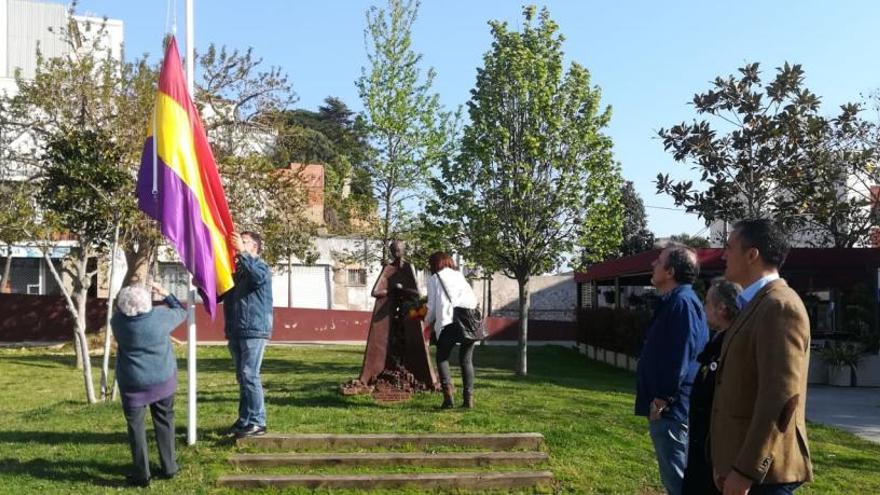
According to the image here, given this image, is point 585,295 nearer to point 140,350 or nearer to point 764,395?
point 140,350

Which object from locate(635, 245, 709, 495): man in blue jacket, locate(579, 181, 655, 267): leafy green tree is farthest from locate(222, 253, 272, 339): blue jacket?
locate(579, 181, 655, 267): leafy green tree

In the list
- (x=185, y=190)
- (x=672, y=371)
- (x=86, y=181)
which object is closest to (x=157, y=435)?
(x=185, y=190)

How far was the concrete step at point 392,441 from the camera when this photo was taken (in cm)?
769

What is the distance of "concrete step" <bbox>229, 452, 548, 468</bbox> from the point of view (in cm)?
729

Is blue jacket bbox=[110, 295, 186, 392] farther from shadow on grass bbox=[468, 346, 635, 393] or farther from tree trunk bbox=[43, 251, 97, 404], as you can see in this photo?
shadow on grass bbox=[468, 346, 635, 393]

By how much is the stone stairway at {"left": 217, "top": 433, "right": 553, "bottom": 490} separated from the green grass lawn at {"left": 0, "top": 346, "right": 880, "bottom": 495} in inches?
6.9

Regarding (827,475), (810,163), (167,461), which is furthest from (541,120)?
(167,461)

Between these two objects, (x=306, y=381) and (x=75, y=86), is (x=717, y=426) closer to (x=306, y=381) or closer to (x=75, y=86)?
(x=306, y=381)

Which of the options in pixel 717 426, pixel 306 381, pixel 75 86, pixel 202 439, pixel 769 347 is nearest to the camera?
pixel 769 347

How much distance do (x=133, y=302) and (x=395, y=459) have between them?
2.56 m

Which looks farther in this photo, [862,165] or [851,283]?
[862,165]

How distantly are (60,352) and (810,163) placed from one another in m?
21.0

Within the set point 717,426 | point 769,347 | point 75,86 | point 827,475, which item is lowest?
point 827,475

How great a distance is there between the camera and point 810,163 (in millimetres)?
17500
